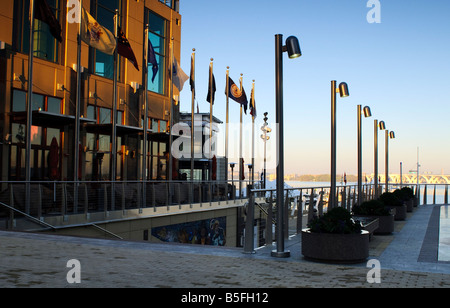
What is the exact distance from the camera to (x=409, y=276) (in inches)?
279

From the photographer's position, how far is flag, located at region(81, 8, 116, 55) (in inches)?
778

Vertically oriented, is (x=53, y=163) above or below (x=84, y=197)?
above

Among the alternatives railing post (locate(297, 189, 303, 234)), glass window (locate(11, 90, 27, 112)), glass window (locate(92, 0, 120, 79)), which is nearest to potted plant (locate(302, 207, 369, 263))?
railing post (locate(297, 189, 303, 234))

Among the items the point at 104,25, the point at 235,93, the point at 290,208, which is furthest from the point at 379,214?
the point at 235,93

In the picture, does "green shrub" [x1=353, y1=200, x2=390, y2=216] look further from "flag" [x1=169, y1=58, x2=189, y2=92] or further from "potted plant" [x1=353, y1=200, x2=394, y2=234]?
"flag" [x1=169, y1=58, x2=189, y2=92]

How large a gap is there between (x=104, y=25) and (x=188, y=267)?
21.9m

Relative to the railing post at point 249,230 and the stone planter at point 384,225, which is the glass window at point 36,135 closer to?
the railing post at point 249,230

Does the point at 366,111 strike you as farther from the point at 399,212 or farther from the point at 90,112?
the point at 90,112

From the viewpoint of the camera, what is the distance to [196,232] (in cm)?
2344

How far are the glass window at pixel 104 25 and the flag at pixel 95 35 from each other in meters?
5.05

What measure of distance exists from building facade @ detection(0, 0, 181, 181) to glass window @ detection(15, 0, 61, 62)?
43 millimetres

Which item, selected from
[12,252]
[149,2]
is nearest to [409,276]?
[12,252]

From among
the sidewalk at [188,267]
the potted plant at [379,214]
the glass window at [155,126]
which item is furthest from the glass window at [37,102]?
the potted plant at [379,214]
